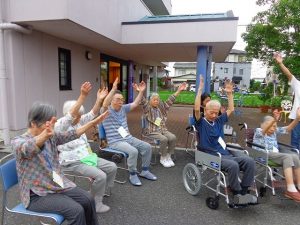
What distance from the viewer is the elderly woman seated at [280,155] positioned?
11.0 ft

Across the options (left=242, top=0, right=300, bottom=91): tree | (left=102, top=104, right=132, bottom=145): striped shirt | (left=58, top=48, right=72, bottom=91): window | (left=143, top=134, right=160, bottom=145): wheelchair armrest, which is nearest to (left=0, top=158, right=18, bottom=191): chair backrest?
(left=102, top=104, right=132, bottom=145): striped shirt

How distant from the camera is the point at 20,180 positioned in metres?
2.10

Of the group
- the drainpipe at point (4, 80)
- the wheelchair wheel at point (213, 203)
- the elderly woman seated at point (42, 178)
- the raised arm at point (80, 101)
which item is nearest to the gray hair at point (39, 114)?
the elderly woman seated at point (42, 178)

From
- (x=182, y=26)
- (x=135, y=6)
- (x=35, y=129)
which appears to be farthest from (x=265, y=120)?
(x=135, y=6)

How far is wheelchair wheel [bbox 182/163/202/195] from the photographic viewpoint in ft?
11.3

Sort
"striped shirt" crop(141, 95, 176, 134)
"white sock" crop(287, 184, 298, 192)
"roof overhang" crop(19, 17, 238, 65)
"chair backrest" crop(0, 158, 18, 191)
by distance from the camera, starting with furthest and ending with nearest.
Answer: "roof overhang" crop(19, 17, 238, 65)
"striped shirt" crop(141, 95, 176, 134)
"white sock" crop(287, 184, 298, 192)
"chair backrest" crop(0, 158, 18, 191)

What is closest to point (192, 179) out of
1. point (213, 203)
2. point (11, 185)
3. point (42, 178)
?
point (213, 203)

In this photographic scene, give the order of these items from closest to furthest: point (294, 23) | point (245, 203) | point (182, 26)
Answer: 1. point (245, 203)
2. point (182, 26)
3. point (294, 23)

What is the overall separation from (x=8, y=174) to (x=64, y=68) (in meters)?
5.79

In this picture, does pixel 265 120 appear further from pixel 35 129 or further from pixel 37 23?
pixel 37 23

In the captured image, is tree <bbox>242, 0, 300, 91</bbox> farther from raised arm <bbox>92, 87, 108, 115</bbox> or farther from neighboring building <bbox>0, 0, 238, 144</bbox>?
raised arm <bbox>92, 87, 108, 115</bbox>

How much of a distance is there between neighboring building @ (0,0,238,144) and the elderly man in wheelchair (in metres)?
3.32

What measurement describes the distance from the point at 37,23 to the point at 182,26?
3.80 meters

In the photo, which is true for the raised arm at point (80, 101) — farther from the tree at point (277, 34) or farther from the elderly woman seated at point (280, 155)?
the tree at point (277, 34)
